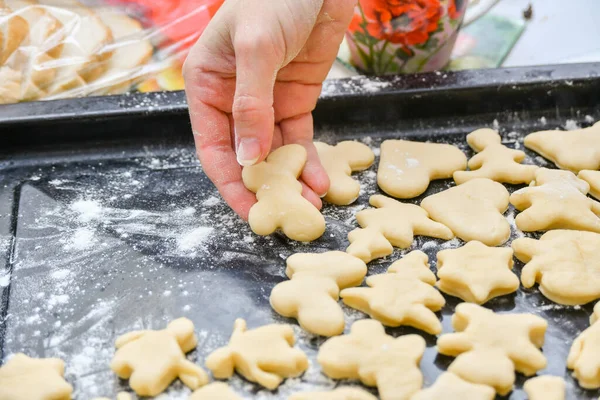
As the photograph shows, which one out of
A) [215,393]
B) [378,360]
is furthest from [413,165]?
[215,393]

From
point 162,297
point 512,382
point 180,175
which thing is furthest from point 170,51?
point 512,382

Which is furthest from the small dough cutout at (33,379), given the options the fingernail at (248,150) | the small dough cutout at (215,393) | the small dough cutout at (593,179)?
the small dough cutout at (593,179)

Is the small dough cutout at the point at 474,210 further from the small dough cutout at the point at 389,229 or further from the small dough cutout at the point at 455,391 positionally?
the small dough cutout at the point at 455,391

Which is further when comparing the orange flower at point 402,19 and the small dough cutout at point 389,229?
the orange flower at point 402,19

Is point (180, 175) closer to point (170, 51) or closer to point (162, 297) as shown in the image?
point (162, 297)

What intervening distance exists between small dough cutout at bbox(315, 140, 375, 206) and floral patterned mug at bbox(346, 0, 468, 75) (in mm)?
395

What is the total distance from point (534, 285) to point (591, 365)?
218 mm

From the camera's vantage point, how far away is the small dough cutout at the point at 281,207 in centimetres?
124

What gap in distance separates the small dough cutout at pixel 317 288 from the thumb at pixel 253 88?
25cm

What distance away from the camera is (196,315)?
1.14 metres

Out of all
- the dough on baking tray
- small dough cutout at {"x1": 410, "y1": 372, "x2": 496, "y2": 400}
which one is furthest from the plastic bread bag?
small dough cutout at {"x1": 410, "y1": 372, "x2": 496, "y2": 400}

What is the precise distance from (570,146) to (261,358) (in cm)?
94

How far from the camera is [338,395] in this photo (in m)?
0.95

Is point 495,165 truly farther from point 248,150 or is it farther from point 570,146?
point 248,150
